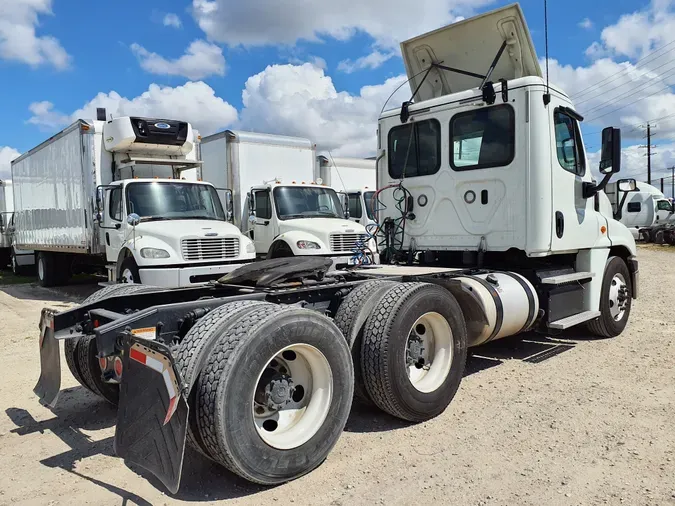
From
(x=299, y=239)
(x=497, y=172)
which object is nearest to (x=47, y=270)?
(x=299, y=239)

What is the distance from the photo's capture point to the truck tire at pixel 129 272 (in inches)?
379

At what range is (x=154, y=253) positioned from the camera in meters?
9.37

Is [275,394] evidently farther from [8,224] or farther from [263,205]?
[8,224]

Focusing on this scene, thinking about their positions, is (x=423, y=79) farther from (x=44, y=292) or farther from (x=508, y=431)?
(x=44, y=292)

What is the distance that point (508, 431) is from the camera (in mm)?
4230

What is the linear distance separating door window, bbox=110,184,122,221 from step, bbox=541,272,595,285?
765 cm

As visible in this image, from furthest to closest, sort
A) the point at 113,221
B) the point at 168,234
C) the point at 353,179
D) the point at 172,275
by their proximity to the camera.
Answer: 1. the point at 353,179
2. the point at 113,221
3. the point at 168,234
4. the point at 172,275

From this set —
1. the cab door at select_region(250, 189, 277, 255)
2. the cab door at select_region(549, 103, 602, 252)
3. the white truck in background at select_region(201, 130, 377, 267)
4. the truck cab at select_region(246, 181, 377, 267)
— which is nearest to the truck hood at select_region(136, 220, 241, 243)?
the truck cab at select_region(246, 181, 377, 267)

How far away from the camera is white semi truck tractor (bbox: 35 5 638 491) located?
316 centimetres

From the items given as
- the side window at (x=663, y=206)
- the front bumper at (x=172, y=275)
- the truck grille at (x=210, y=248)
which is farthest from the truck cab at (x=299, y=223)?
the side window at (x=663, y=206)

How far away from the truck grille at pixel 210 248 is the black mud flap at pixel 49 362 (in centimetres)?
540

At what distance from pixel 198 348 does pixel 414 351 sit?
6.29 ft

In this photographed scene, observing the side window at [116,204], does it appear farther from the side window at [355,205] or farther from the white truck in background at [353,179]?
the side window at [355,205]

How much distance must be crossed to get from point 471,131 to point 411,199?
1080 mm
